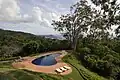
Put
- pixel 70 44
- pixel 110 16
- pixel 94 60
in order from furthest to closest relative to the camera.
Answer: pixel 70 44 → pixel 94 60 → pixel 110 16

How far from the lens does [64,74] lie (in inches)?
1010

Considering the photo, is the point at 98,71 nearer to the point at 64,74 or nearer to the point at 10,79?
the point at 64,74

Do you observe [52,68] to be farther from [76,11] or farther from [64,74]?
[76,11]

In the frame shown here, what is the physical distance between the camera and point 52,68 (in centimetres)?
2766

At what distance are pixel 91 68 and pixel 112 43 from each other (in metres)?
19.5

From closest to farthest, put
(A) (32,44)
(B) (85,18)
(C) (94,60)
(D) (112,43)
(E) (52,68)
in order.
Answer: (E) (52,68)
(C) (94,60)
(A) (32,44)
(B) (85,18)
(D) (112,43)

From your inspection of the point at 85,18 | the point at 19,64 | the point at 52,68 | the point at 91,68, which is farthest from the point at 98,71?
the point at 85,18

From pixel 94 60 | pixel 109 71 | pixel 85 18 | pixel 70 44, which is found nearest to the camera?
pixel 109 71

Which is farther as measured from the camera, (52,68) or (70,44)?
(70,44)

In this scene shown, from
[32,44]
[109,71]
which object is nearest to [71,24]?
[32,44]

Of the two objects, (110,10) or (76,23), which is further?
(76,23)

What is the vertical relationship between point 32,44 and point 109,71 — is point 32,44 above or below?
above

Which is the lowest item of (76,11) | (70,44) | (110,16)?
(70,44)

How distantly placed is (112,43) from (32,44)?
20.7m
